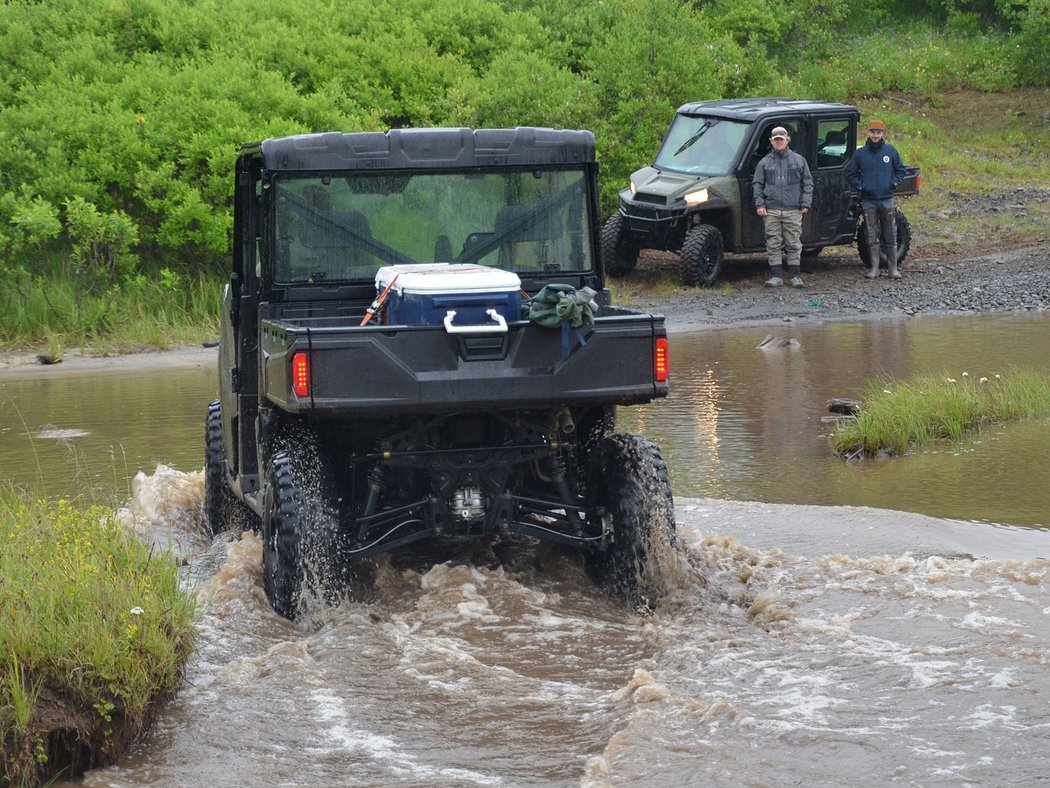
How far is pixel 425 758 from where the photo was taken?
517 cm

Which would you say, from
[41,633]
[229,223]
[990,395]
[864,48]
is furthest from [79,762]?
[864,48]

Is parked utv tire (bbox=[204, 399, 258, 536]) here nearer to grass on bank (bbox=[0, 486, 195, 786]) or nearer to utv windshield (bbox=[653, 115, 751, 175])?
grass on bank (bbox=[0, 486, 195, 786])

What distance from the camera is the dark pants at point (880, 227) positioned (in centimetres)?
1791

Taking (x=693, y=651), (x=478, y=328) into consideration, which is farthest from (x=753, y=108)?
(x=693, y=651)

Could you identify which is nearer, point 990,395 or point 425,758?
point 425,758

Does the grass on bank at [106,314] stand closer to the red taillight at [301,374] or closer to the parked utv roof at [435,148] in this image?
the parked utv roof at [435,148]

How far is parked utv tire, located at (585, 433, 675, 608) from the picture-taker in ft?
21.9

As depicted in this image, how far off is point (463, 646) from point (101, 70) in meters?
13.8

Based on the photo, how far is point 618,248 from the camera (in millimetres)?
18266

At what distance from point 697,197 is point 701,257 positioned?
2.27ft

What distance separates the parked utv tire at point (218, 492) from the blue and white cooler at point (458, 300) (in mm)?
2327

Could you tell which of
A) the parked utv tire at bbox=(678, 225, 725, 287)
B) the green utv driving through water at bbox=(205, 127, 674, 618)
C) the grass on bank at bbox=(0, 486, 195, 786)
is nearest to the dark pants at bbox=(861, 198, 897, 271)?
the parked utv tire at bbox=(678, 225, 725, 287)

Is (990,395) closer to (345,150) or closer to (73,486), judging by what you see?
(345,150)

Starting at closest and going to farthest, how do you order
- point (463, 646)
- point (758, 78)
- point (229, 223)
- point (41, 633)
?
point (41, 633) < point (463, 646) < point (229, 223) < point (758, 78)
